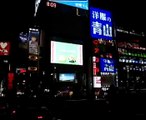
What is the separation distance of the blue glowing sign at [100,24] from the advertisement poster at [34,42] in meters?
8.63

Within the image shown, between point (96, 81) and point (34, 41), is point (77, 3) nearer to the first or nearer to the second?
point (96, 81)

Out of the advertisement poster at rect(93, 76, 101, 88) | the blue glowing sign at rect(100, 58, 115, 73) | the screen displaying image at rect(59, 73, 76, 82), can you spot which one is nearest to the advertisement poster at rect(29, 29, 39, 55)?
the screen displaying image at rect(59, 73, 76, 82)

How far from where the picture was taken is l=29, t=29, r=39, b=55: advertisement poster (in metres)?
24.6

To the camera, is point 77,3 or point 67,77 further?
point 67,77

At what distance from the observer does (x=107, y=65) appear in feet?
62.6

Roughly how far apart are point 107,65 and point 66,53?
3569 millimetres

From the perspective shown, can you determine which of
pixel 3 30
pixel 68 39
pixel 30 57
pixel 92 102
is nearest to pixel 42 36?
pixel 30 57

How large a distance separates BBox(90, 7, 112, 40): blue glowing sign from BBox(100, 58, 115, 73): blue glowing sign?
1777mm

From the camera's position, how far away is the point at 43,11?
13.9m

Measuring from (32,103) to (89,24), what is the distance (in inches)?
353

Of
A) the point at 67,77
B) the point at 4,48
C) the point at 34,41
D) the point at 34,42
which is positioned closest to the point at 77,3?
the point at 4,48

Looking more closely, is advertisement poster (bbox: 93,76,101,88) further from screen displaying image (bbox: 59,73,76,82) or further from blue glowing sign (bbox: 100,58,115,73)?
screen displaying image (bbox: 59,73,76,82)

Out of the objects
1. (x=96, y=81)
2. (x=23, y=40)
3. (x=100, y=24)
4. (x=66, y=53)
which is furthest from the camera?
(x=23, y=40)

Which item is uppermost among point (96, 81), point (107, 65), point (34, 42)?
point (34, 42)
